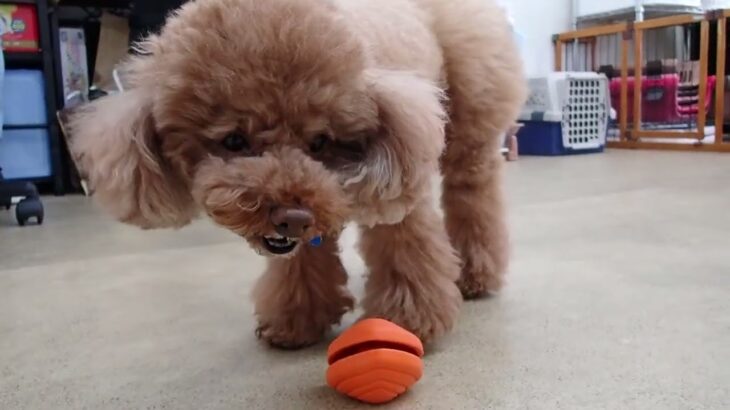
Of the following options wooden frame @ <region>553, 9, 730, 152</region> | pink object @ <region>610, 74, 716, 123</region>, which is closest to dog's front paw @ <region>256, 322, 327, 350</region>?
wooden frame @ <region>553, 9, 730, 152</region>

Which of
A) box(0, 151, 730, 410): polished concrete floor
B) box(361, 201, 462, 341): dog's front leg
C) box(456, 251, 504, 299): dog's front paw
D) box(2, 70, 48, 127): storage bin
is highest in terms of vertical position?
box(2, 70, 48, 127): storage bin

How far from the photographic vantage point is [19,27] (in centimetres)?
294

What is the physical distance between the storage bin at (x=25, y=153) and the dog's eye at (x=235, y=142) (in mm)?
2538

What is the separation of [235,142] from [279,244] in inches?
5.1

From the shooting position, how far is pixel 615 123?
529 centimetres

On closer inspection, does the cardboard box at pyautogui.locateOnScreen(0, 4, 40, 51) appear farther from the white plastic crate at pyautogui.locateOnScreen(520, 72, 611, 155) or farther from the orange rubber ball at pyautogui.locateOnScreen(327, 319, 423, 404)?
the white plastic crate at pyautogui.locateOnScreen(520, 72, 611, 155)

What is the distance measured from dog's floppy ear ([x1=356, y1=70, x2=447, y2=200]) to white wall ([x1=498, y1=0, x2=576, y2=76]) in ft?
15.5

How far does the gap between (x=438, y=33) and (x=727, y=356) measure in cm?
72

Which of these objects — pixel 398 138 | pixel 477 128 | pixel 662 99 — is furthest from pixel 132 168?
pixel 662 99

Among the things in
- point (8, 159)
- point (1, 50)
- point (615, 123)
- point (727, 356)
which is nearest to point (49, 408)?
point (727, 356)

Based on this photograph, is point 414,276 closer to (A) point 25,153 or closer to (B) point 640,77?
(A) point 25,153

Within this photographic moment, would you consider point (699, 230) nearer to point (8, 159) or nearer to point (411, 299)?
point (411, 299)

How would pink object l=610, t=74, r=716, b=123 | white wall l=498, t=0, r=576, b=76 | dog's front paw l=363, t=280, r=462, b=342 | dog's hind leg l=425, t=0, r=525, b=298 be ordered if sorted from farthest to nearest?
1. white wall l=498, t=0, r=576, b=76
2. pink object l=610, t=74, r=716, b=123
3. dog's hind leg l=425, t=0, r=525, b=298
4. dog's front paw l=363, t=280, r=462, b=342

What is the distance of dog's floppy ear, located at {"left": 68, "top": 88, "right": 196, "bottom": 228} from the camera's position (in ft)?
2.74
